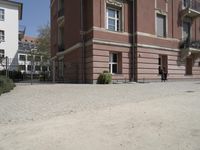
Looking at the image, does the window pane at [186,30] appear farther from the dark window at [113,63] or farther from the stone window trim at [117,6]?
the dark window at [113,63]

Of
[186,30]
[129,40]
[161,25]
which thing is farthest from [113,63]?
[186,30]

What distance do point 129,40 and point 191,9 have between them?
30.6 ft

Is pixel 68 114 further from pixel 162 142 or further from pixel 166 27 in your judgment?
pixel 166 27

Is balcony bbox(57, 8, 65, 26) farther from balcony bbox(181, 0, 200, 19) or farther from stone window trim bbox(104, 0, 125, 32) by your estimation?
balcony bbox(181, 0, 200, 19)

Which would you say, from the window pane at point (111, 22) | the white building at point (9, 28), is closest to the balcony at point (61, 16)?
the window pane at point (111, 22)

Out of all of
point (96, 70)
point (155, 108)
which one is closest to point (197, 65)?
point (96, 70)

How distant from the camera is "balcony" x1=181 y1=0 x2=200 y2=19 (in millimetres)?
25703

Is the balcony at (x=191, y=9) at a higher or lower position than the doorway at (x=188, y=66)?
higher

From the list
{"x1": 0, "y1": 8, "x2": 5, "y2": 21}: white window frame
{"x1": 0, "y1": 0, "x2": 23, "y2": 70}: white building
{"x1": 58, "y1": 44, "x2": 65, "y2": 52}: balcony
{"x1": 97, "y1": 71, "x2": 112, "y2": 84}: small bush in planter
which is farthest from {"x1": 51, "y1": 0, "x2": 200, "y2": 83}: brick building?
{"x1": 0, "y1": 8, "x2": 5, "y2": 21}: white window frame

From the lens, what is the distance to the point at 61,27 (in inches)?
1136

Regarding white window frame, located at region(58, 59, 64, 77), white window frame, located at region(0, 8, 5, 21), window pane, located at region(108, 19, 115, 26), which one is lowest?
white window frame, located at region(58, 59, 64, 77)

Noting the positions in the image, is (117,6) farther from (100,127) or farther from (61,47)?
(100,127)

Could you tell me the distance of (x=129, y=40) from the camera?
71.4ft

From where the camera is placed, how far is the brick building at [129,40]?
2023 centimetres
